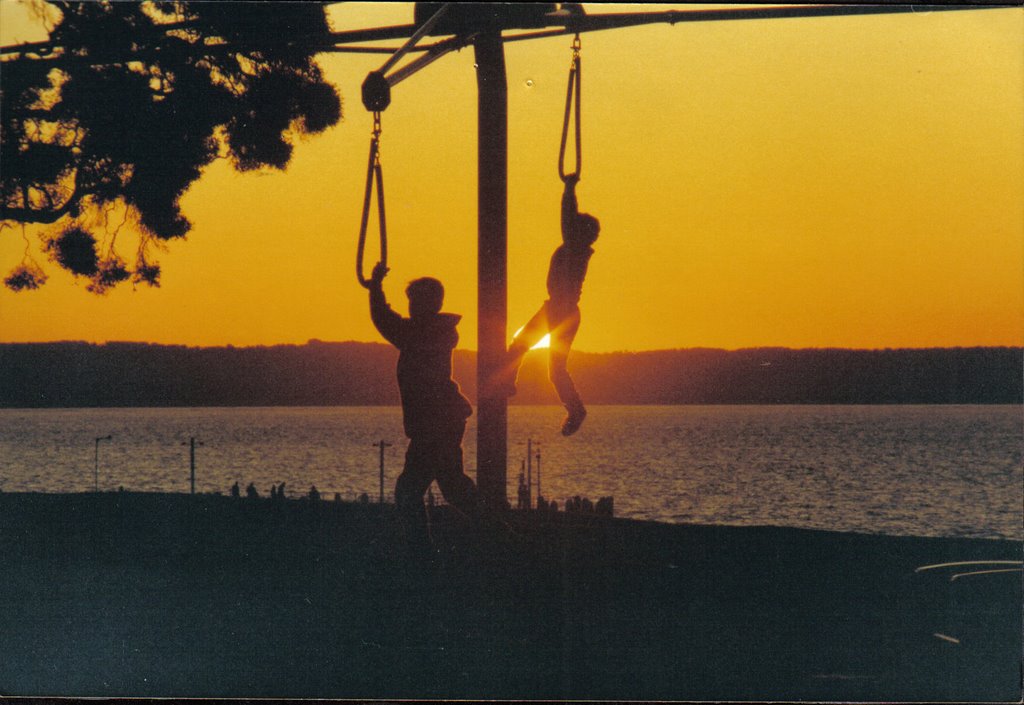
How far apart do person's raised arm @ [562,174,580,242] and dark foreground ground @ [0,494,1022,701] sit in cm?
198

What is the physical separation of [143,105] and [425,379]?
3.98 meters

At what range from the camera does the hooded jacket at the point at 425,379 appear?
17.8 ft

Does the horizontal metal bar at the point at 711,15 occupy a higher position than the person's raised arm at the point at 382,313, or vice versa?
the horizontal metal bar at the point at 711,15

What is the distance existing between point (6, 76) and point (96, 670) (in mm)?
4580

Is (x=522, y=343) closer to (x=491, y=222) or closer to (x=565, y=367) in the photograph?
(x=565, y=367)

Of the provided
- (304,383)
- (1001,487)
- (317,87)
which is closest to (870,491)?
(1001,487)

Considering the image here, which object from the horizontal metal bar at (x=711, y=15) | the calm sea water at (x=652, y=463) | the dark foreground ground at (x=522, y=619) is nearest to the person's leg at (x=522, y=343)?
the dark foreground ground at (x=522, y=619)

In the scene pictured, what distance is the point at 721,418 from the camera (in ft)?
415

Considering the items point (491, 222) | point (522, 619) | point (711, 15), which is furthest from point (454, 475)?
point (711, 15)

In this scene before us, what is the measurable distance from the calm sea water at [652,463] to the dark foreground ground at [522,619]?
27798 millimetres

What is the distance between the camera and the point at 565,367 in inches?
211

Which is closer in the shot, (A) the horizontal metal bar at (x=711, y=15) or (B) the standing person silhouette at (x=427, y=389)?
(B) the standing person silhouette at (x=427, y=389)

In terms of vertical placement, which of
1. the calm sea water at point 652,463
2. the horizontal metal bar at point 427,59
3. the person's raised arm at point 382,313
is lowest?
the calm sea water at point 652,463

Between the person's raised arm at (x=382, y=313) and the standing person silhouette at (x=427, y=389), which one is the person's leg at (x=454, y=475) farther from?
the person's raised arm at (x=382, y=313)
